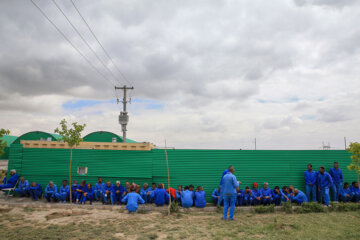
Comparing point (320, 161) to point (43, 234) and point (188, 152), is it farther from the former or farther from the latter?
point (43, 234)

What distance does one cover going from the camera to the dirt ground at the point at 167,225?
5.79 metres

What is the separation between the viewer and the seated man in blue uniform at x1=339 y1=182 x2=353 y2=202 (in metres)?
9.63

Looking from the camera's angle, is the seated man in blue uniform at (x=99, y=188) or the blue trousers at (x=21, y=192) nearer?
the seated man in blue uniform at (x=99, y=188)

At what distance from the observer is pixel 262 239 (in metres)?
5.37

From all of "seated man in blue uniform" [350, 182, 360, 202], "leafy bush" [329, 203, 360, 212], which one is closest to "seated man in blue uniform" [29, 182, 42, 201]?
"leafy bush" [329, 203, 360, 212]

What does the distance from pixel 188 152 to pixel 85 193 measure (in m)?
4.39

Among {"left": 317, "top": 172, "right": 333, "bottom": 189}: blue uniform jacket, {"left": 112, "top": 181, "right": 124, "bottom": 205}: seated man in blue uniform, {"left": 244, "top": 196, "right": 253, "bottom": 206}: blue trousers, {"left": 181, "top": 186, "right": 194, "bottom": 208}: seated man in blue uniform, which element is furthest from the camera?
{"left": 112, "top": 181, "right": 124, "bottom": 205}: seated man in blue uniform

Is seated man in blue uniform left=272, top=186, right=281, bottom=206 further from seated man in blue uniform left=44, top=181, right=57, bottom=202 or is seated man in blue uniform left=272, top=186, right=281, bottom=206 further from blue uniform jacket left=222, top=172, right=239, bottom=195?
seated man in blue uniform left=44, top=181, right=57, bottom=202

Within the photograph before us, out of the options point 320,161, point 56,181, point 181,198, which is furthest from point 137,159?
point 320,161

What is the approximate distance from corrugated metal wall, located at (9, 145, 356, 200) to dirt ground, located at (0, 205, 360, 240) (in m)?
2.32

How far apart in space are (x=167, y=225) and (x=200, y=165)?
4.23 meters

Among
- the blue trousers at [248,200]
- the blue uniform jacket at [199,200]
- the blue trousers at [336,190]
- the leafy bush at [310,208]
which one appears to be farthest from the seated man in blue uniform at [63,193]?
the blue trousers at [336,190]

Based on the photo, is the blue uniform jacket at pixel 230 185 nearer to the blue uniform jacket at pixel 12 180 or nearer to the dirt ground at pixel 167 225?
the dirt ground at pixel 167 225

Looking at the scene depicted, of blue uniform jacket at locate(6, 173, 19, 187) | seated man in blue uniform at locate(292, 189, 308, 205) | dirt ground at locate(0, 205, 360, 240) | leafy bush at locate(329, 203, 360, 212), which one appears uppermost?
blue uniform jacket at locate(6, 173, 19, 187)
